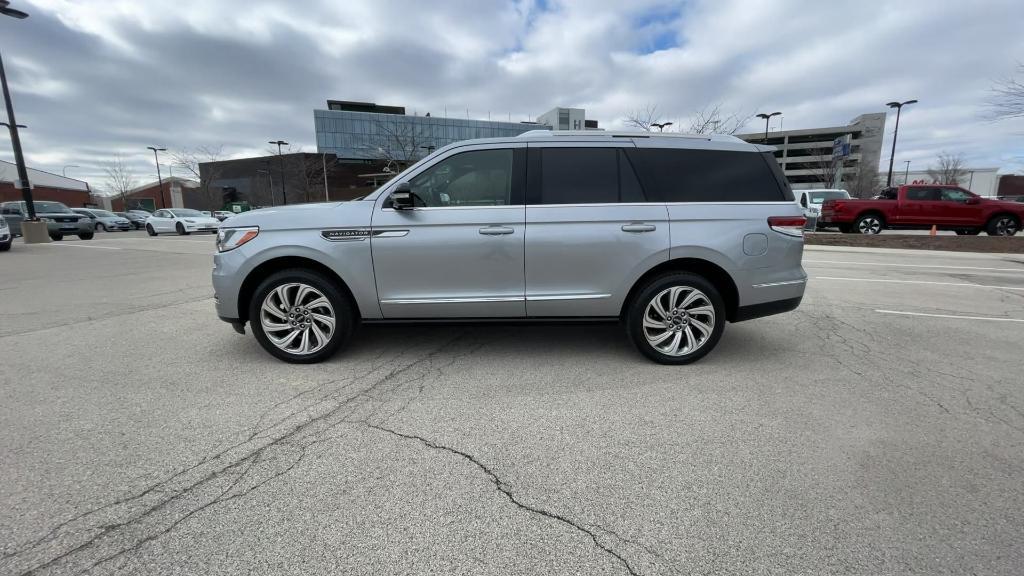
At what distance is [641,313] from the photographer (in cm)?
401

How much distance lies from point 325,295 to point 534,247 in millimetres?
1817

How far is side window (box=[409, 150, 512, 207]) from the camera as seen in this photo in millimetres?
3998

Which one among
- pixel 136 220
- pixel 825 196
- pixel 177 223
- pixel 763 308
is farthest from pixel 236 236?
pixel 136 220

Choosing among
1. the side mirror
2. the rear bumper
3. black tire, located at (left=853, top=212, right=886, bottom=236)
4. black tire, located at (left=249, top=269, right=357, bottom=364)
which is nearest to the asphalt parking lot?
black tire, located at (left=249, top=269, right=357, bottom=364)

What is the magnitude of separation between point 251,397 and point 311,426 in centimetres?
78

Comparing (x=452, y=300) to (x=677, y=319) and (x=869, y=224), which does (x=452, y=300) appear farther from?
(x=869, y=224)

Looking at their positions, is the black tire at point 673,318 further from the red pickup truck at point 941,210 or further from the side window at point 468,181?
the red pickup truck at point 941,210

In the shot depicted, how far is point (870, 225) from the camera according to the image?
17.4m

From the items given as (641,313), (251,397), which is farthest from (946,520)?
(251,397)

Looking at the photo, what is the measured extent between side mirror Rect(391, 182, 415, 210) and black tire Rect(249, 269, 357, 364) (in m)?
0.91

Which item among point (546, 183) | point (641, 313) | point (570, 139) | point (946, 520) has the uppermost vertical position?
point (570, 139)

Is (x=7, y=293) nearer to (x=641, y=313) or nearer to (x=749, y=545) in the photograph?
(x=641, y=313)

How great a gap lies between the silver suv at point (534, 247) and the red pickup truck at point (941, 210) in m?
16.8

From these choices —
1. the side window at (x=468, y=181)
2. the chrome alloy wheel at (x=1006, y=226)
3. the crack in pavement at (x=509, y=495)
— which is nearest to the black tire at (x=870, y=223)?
the chrome alloy wheel at (x=1006, y=226)
